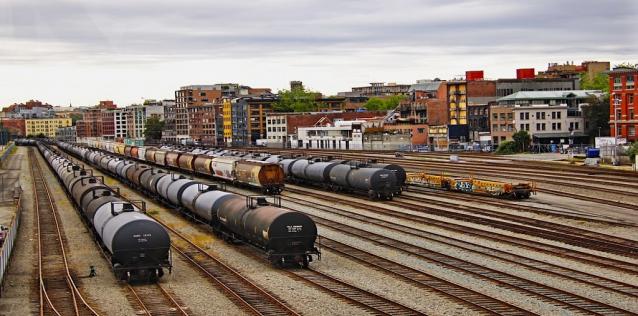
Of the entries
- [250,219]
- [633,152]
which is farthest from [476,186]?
[250,219]

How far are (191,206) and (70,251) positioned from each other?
7.73 meters

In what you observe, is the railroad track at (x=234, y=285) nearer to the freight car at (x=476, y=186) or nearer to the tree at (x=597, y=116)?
the freight car at (x=476, y=186)

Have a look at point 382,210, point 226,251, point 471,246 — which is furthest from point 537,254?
point 382,210

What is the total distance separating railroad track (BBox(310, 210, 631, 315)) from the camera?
25938 mm

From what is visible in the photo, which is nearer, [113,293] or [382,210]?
[113,293]

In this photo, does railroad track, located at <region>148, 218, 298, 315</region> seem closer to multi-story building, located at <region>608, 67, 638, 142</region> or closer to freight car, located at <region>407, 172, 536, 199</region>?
freight car, located at <region>407, 172, 536, 199</region>

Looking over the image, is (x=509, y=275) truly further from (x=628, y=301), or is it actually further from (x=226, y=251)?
(x=226, y=251)

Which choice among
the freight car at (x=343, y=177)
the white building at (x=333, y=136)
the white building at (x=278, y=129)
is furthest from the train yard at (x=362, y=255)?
the white building at (x=278, y=129)

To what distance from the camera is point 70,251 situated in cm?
4044

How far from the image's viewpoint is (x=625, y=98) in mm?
107188

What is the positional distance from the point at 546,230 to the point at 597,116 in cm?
8593

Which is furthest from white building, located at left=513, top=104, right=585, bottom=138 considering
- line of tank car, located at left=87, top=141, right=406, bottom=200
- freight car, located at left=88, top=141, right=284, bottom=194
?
line of tank car, located at left=87, top=141, right=406, bottom=200

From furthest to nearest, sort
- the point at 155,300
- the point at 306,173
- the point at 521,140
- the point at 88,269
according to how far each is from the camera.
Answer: the point at 521,140, the point at 306,173, the point at 88,269, the point at 155,300

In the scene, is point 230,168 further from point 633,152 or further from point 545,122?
point 545,122
